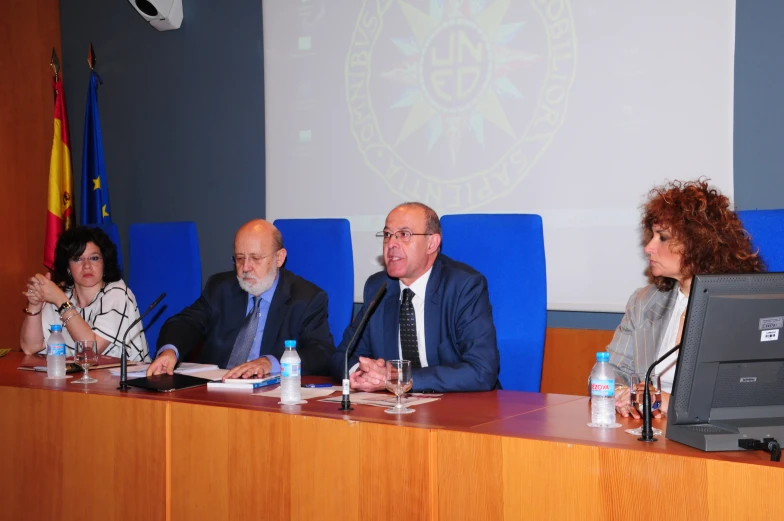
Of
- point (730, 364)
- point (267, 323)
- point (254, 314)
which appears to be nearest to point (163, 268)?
point (254, 314)

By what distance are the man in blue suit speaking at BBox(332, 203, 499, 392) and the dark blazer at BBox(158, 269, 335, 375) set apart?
11.3 inches

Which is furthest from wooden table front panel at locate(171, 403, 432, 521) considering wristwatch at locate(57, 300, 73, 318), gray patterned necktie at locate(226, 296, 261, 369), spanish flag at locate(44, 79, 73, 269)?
spanish flag at locate(44, 79, 73, 269)

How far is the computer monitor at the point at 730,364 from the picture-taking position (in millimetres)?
1610

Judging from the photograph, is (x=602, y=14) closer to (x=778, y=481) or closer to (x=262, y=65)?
(x=262, y=65)

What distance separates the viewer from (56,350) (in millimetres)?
2852

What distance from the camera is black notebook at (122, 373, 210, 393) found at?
2.51m

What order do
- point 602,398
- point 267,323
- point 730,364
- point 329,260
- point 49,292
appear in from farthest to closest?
1. point 49,292
2. point 329,260
3. point 267,323
4. point 602,398
5. point 730,364

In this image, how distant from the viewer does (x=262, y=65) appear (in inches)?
186

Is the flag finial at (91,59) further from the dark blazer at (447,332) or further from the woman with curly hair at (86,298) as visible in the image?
the dark blazer at (447,332)

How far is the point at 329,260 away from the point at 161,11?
2389 millimetres

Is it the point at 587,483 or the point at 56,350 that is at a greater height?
the point at 56,350

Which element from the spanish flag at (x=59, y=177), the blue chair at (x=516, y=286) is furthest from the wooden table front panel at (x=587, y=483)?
the spanish flag at (x=59, y=177)

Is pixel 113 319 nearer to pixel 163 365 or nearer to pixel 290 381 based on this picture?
pixel 163 365

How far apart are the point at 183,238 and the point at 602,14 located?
2.16m
